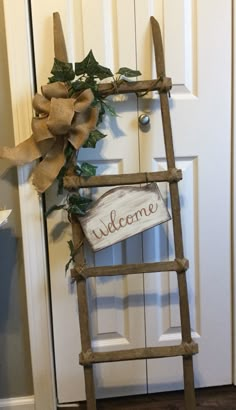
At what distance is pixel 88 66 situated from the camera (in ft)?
4.11

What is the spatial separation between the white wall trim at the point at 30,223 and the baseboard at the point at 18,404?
2 centimetres

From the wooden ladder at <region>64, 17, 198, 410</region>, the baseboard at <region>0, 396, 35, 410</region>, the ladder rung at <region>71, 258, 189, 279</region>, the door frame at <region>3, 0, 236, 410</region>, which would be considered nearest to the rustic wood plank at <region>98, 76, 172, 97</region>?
the wooden ladder at <region>64, 17, 198, 410</region>

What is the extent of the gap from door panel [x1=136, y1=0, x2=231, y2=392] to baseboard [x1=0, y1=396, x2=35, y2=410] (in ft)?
1.33

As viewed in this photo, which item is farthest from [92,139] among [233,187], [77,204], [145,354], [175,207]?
[145,354]

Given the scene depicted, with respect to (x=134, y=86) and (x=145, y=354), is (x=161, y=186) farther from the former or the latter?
(x=145, y=354)

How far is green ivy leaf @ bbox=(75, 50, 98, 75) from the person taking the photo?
49.2 inches

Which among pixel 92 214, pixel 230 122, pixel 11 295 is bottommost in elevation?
pixel 11 295

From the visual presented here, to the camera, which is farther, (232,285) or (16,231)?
(232,285)

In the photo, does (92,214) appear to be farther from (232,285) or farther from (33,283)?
(232,285)

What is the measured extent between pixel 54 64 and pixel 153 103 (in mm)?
326

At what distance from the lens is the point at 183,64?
1.38 meters

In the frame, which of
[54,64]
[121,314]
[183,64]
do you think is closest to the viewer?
[54,64]

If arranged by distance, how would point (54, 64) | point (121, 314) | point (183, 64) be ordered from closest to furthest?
1. point (54, 64)
2. point (183, 64)
3. point (121, 314)

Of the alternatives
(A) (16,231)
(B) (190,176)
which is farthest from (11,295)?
(B) (190,176)
